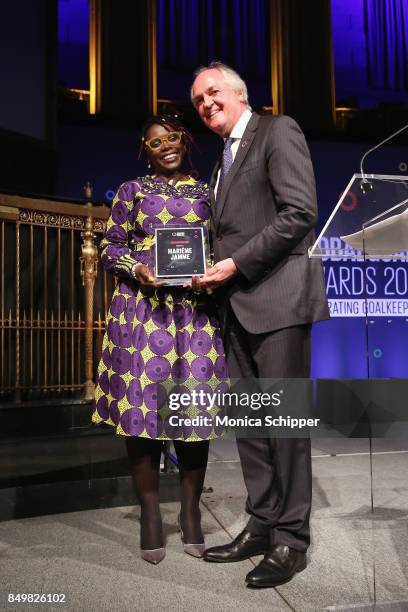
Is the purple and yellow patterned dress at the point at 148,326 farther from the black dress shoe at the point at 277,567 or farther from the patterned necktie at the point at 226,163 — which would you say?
the black dress shoe at the point at 277,567

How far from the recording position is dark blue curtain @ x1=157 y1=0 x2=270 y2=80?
22.3 ft

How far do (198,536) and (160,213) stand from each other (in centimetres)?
106

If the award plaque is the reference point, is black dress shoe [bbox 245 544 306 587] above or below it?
below

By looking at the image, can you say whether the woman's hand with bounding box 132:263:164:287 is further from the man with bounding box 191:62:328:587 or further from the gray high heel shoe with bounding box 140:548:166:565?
the gray high heel shoe with bounding box 140:548:166:565

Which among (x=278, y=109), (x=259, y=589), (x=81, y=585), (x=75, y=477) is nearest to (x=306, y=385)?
(x=259, y=589)

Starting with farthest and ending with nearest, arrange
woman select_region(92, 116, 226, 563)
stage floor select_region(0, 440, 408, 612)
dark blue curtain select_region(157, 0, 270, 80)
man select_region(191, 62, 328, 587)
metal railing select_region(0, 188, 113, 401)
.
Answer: dark blue curtain select_region(157, 0, 270, 80) < metal railing select_region(0, 188, 113, 401) < woman select_region(92, 116, 226, 563) < man select_region(191, 62, 328, 587) < stage floor select_region(0, 440, 408, 612)

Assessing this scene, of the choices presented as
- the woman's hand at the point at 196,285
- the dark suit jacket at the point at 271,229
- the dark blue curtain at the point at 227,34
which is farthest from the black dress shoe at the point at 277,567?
the dark blue curtain at the point at 227,34

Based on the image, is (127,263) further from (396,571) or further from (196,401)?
(396,571)

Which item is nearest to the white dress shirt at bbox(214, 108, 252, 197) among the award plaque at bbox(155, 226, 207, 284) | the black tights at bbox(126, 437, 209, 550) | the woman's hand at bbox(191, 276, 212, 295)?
A: the award plaque at bbox(155, 226, 207, 284)

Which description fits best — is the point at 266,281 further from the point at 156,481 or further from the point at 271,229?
the point at 156,481

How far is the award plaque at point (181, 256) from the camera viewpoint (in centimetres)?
173

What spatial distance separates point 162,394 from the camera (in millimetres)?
1655

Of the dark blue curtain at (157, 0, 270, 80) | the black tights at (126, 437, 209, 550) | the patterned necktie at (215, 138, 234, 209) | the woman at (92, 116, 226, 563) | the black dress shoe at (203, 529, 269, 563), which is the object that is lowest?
the black dress shoe at (203, 529, 269, 563)

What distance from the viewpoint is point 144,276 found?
1.83 metres
